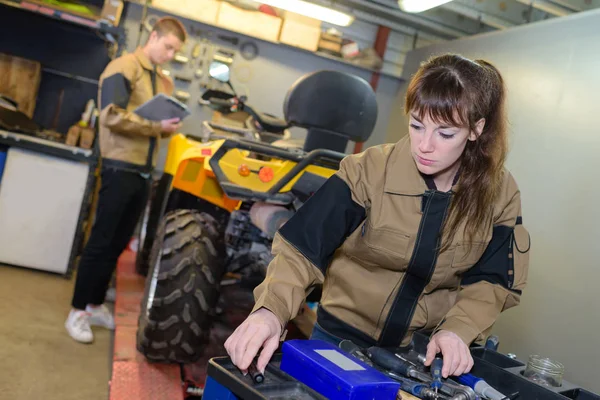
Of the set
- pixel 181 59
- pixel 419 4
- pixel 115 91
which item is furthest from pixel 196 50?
pixel 115 91

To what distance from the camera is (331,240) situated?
1522mm

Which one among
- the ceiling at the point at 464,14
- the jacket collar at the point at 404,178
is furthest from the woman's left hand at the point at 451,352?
the ceiling at the point at 464,14

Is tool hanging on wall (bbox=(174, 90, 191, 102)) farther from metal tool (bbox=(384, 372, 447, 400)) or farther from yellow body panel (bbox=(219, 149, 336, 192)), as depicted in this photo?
metal tool (bbox=(384, 372, 447, 400))

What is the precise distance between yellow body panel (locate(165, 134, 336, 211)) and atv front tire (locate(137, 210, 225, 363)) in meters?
0.36

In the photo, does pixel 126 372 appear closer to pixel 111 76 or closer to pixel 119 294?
pixel 119 294

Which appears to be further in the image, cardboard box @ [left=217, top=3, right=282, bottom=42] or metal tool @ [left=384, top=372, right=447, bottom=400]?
cardboard box @ [left=217, top=3, right=282, bottom=42]

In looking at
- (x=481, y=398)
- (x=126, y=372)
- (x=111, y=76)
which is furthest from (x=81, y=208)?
(x=481, y=398)

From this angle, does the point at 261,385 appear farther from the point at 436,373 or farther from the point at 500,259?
the point at 500,259

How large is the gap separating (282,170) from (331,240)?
171 cm

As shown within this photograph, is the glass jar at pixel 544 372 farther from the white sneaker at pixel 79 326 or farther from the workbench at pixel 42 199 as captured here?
the workbench at pixel 42 199

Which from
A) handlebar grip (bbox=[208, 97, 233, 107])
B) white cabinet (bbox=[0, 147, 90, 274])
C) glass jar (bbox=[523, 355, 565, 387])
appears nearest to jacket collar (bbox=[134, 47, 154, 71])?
handlebar grip (bbox=[208, 97, 233, 107])

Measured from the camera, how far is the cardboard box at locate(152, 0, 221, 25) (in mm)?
6562

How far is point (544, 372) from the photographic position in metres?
1.47

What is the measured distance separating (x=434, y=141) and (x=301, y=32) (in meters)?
5.88
